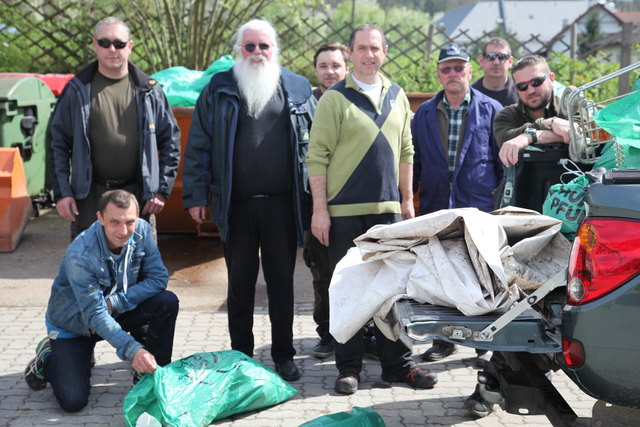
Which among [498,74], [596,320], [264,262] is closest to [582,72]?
[498,74]

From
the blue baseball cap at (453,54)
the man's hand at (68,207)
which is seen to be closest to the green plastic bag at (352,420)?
the man's hand at (68,207)

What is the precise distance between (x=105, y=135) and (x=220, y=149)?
0.87 meters

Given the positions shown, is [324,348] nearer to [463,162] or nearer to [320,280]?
[320,280]

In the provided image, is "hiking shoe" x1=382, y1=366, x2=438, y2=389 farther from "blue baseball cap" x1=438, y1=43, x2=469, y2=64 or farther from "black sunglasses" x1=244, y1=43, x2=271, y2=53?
"black sunglasses" x1=244, y1=43, x2=271, y2=53

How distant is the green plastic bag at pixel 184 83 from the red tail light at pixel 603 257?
593 cm

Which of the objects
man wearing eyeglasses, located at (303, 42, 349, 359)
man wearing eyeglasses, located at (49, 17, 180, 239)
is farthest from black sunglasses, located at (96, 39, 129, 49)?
man wearing eyeglasses, located at (303, 42, 349, 359)

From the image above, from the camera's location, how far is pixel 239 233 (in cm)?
514

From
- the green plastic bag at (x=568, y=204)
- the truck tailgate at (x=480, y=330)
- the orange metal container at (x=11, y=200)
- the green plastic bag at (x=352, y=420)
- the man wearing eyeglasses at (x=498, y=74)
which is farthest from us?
the orange metal container at (x=11, y=200)

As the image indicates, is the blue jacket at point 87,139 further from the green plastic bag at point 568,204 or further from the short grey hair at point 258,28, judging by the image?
the green plastic bag at point 568,204

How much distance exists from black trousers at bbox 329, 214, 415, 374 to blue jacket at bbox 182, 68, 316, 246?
1.00ft

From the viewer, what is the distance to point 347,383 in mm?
4895

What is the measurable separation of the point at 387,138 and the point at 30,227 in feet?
20.3

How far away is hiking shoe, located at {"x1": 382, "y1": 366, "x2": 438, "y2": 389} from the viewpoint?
196 inches

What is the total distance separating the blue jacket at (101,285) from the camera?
460cm
